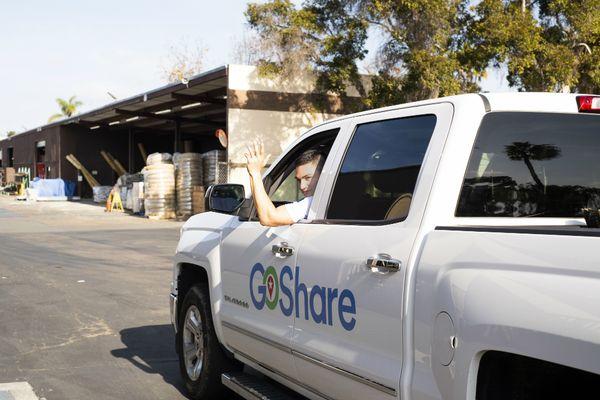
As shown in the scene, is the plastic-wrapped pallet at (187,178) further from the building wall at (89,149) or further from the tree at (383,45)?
the building wall at (89,149)

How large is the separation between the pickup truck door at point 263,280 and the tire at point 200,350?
0.97 ft

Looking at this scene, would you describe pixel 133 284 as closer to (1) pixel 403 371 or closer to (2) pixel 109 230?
(1) pixel 403 371

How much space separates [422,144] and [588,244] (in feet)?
4.06

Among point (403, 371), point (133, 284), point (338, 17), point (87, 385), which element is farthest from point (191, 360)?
point (338, 17)

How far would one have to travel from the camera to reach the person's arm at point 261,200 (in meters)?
4.01

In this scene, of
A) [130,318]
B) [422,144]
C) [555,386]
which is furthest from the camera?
[130,318]

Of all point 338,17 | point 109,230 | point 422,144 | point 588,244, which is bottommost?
point 109,230

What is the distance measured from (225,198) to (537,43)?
15.8 m

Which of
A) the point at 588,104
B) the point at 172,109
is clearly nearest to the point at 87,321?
the point at 588,104

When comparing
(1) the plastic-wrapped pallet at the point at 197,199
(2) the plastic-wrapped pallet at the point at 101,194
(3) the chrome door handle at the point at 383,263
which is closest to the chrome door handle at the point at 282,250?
(3) the chrome door handle at the point at 383,263

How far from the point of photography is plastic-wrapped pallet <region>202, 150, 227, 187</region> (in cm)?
2562

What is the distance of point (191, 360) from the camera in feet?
17.1

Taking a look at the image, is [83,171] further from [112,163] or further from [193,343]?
[193,343]

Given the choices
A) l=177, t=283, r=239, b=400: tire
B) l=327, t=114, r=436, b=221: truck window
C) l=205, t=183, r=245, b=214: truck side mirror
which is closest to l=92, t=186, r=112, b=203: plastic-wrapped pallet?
l=177, t=283, r=239, b=400: tire
